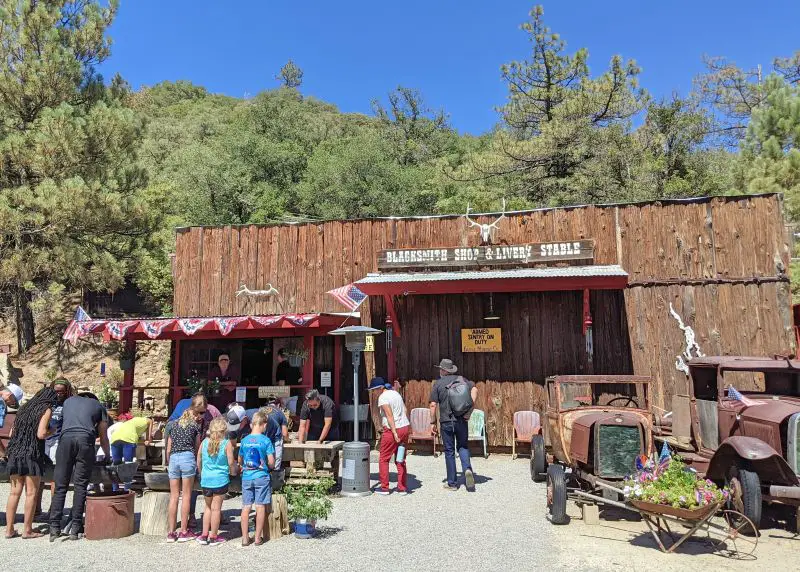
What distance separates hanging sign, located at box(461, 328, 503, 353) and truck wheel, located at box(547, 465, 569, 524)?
5.64 meters

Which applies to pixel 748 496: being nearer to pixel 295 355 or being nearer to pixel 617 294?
pixel 617 294

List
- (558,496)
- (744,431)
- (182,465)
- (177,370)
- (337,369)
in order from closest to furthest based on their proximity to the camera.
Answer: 1. (182,465)
2. (558,496)
3. (744,431)
4. (337,369)
5. (177,370)

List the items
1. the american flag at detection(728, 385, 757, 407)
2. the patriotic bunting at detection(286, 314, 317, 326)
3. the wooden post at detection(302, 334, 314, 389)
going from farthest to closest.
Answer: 1. the wooden post at detection(302, 334, 314, 389)
2. the patriotic bunting at detection(286, 314, 317, 326)
3. the american flag at detection(728, 385, 757, 407)

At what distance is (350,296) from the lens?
41.9 ft

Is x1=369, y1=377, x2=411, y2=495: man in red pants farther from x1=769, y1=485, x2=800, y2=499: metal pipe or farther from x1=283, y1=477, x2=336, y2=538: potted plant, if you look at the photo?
x1=769, y1=485, x2=800, y2=499: metal pipe

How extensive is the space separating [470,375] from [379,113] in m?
36.6

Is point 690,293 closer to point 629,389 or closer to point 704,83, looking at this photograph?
point 629,389

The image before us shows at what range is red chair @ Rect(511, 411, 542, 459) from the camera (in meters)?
12.2

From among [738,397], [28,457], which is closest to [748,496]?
[738,397]

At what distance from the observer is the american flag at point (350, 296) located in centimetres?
1271

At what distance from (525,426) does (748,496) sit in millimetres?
5853

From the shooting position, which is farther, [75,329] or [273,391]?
[273,391]

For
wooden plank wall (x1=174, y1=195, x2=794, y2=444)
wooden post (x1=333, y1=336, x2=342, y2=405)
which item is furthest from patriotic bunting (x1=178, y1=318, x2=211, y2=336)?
wooden post (x1=333, y1=336, x2=342, y2=405)

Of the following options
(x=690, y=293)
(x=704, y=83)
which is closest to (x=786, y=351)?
(x=690, y=293)
